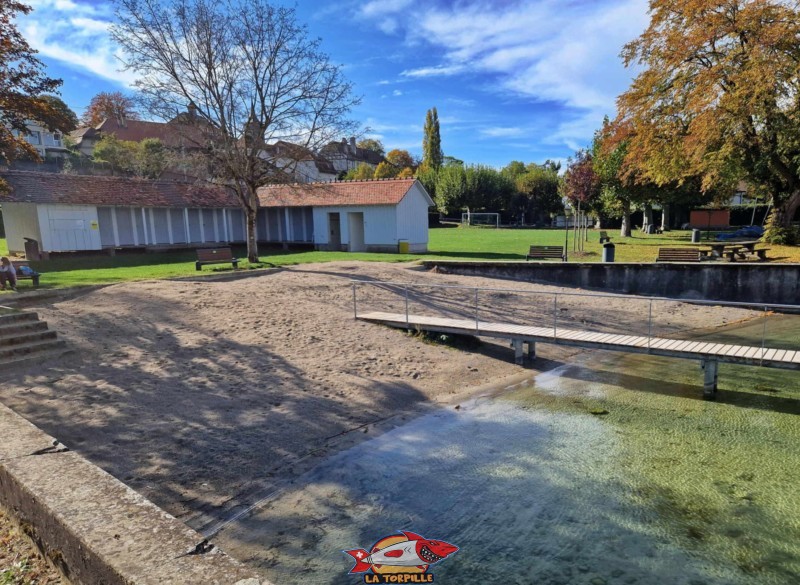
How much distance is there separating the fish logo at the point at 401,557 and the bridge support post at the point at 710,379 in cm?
690

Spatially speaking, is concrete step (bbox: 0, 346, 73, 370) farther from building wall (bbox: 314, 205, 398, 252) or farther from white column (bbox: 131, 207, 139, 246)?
white column (bbox: 131, 207, 139, 246)

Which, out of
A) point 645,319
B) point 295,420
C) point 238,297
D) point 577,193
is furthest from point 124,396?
point 577,193

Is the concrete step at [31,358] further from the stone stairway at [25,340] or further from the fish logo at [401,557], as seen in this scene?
the fish logo at [401,557]

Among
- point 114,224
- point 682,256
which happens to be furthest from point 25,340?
point 682,256

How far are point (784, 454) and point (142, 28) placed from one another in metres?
22.8

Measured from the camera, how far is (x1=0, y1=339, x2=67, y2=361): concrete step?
30.2 ft

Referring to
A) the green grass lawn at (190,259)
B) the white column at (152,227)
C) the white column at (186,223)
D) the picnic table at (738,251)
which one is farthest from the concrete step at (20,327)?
the picnic table at (738,251)

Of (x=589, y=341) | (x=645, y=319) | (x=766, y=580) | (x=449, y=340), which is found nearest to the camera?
(x=766, y=580)

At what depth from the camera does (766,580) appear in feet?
14.7

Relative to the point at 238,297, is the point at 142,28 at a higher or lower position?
higher

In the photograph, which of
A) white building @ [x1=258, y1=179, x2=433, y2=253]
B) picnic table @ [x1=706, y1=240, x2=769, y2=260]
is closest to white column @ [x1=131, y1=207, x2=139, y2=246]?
white building @ [x1=258, y1=179, x2=433, y2=253]

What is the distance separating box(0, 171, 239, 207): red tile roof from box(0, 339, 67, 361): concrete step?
14567mm

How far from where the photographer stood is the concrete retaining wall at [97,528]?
2.30 m

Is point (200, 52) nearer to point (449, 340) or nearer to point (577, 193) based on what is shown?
point (449, 340)
